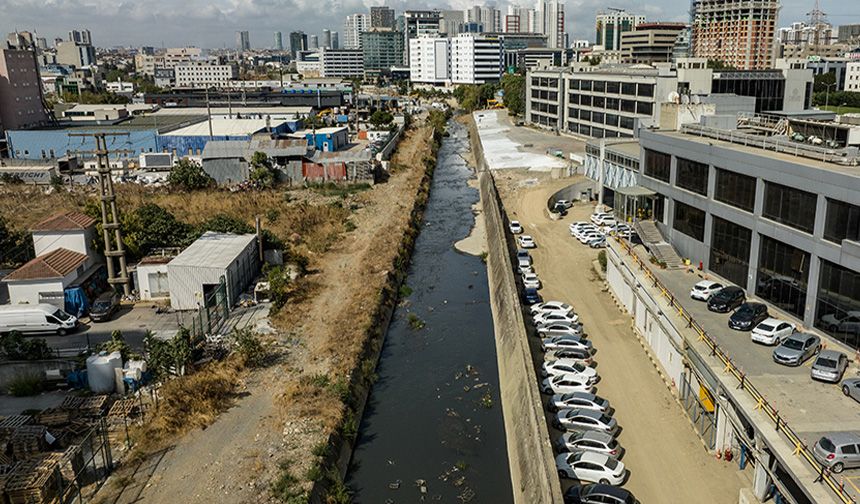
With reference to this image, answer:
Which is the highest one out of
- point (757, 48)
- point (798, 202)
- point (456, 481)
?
point (757, 48)

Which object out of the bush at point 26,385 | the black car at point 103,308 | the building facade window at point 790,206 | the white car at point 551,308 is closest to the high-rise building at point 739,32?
the white car at point 551,308

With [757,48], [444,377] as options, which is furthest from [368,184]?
[757,48]

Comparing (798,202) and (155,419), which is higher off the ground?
(798,202)

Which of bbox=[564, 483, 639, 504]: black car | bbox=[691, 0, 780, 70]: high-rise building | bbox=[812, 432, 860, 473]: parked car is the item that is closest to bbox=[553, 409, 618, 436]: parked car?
bbox=[564, 483, 639, 504]: black car

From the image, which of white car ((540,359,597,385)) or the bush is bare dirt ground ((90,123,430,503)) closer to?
the bush

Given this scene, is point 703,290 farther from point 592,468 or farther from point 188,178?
point 188,178

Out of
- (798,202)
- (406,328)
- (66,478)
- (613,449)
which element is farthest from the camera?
(406,328)

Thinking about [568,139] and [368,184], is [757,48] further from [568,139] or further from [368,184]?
[368,184]

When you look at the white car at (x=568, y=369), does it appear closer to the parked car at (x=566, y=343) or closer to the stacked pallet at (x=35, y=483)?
the parked car at (x=566, y=343)
